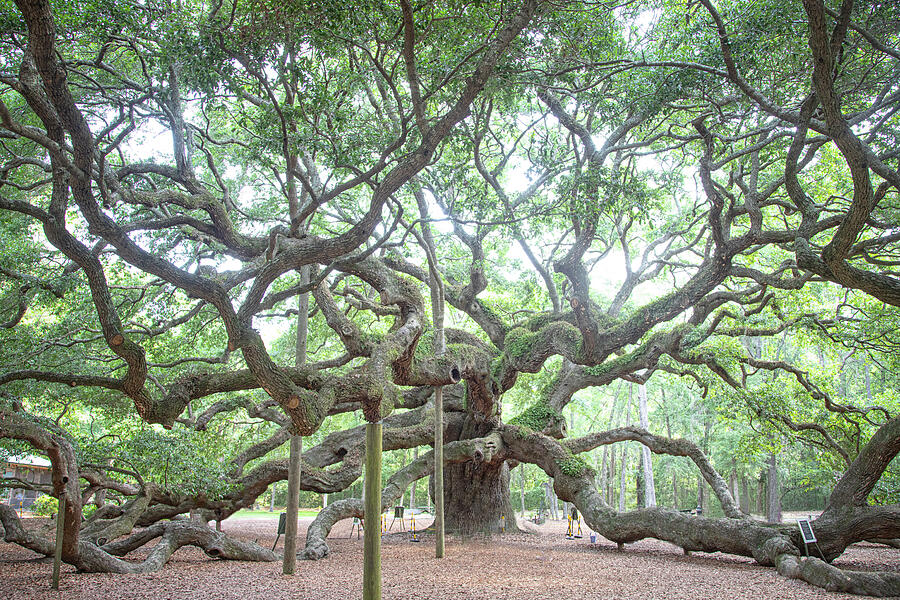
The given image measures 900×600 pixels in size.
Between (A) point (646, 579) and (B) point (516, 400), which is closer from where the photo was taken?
(A) point (646, 579)

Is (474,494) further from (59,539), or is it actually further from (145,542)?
(59,539)

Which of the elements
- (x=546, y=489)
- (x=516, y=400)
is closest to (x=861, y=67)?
(x=516, y=400)

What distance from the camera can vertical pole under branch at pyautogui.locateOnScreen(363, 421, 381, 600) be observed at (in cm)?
322

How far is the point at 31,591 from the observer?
17.0 ft

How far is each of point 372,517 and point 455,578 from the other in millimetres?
3313

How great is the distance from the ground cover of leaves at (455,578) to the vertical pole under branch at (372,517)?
79.8 inches

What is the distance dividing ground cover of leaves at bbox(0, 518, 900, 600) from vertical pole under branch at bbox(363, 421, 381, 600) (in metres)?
2.03

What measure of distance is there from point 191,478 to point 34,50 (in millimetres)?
5004

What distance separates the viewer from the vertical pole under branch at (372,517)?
3219mm

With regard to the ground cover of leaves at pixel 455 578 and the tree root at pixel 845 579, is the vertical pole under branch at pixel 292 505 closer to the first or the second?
the ground cover of leaves at pixel 455 578

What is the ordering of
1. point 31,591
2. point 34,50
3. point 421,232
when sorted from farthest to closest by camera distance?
point 421,232 < point 31,591 < point 34,50

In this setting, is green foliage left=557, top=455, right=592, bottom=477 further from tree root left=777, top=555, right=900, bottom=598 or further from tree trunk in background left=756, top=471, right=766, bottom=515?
tree trunk in background left=756, top=471, right=766, bottom=515

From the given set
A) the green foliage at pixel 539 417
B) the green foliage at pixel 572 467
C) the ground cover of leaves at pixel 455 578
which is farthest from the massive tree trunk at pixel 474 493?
the ground cover of leaves at pixel 455 578

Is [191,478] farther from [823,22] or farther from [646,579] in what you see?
[823,22]
